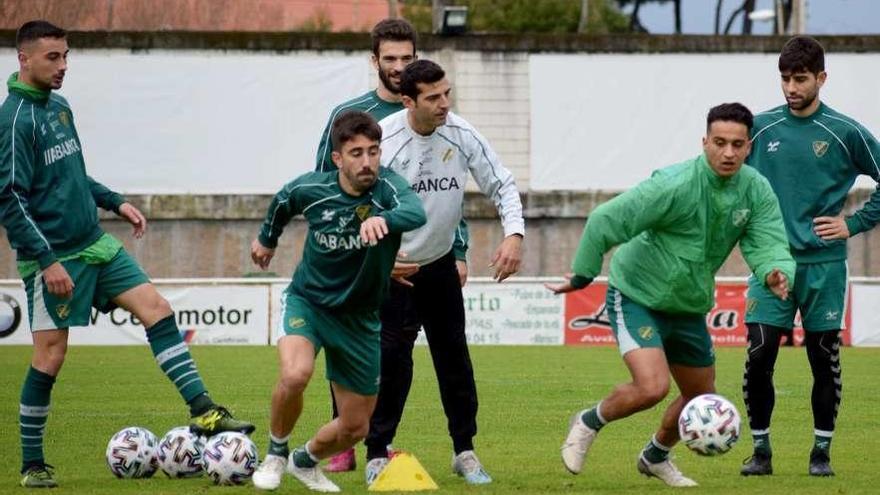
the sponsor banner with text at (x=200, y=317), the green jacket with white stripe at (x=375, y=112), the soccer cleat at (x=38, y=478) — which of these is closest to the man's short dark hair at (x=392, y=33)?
the green jacket with white stripe at (x=375, y=112)

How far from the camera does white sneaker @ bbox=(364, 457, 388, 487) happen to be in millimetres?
8977

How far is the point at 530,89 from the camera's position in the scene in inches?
1297

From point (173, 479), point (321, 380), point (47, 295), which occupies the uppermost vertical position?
point (47, 295)

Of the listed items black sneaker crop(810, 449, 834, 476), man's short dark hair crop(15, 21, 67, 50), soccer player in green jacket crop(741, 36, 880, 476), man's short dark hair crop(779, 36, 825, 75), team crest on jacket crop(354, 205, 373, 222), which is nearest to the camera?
team crest on jacket crop(354, 205, 373, 222)

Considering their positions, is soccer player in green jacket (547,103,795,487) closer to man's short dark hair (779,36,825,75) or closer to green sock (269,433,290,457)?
man's short dark hair (779,36,825,75)

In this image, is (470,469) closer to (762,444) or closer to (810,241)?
(762,444)

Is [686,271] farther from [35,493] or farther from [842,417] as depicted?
[842,417]

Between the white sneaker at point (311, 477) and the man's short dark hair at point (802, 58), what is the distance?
11.2 ft

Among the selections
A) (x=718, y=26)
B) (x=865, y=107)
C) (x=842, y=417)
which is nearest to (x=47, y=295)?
(x=842, y=417)

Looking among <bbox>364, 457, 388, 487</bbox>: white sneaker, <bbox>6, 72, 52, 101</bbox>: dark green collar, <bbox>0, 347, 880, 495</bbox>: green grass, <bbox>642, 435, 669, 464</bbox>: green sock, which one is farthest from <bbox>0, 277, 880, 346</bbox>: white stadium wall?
<bbox>6, 72, 52, 101</bbox>: dark green collar

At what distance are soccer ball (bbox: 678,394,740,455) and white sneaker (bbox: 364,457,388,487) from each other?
1.68 metres

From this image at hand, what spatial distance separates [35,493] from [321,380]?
933 centimetres

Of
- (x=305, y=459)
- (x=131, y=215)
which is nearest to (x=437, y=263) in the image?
(x=305, y=459)

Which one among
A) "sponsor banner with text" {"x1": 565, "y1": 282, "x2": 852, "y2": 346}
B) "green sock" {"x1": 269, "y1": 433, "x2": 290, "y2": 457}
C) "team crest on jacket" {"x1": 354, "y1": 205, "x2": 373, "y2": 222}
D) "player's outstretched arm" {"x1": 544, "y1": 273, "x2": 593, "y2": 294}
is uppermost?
"team crest on jacket" {"x1": 354, "y1": 205, "x2": 373, "y2": 222}
